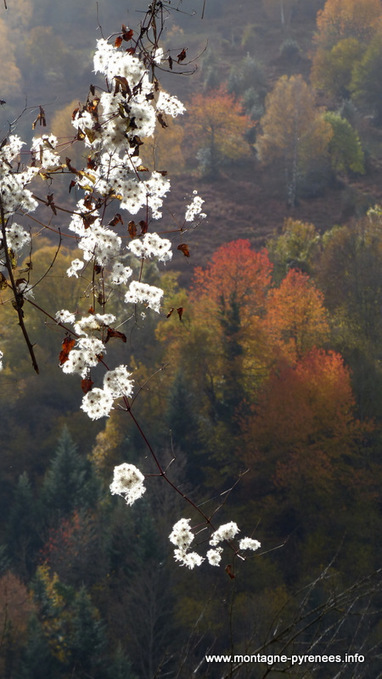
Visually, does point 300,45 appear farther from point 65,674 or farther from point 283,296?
point 65,674

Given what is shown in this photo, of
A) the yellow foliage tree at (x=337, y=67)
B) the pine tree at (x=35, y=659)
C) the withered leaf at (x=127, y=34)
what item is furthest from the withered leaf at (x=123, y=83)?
the yellow foliage tree at (x=337, y=67)

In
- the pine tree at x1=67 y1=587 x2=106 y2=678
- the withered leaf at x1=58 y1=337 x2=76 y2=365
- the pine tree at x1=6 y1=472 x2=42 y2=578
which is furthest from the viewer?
the pine tree at x1=6 y1=472 x2=42 y2=578

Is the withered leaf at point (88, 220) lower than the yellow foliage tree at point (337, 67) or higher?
lower

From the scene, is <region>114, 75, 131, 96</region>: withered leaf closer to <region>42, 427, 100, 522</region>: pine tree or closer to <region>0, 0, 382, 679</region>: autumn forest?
<region>0, 0, 382, 679</region>: autumn forest

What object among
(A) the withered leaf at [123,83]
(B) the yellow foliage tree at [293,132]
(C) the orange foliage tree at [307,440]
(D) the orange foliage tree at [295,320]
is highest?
(B) the yellow foliage tree at [293,132]

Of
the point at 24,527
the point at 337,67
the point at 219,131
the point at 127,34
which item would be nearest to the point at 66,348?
the point at 127,34

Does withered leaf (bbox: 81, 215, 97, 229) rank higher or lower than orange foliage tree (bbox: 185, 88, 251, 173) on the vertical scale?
lower

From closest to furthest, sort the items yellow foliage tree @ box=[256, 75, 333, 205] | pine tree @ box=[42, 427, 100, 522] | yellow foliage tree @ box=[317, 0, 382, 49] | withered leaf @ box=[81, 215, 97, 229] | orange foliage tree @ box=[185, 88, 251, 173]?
withered leaf @ box=[81, 215, 97, 229] < pine tree @ box=[42, 427, 100, 522] < yellow foliage tree @ box=[256, 75, 333, 205] < orange foliage tree @ box=[185, 88, 251, 173] < yellow foliage tree @ box=[317, 0, 382, 49]

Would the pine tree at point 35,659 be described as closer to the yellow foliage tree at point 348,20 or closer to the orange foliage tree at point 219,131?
the orange foliage tree at point 219,131

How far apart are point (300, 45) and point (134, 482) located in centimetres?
9283

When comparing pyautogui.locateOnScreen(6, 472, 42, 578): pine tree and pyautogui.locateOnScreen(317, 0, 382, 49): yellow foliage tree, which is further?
pyautogui.locateOnScreen(317, 0, 382, 49): yellow foliage tree

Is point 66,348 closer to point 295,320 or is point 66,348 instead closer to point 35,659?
point 35,659

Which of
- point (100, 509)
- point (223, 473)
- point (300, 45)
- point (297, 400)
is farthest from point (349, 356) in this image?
point (300, 45)

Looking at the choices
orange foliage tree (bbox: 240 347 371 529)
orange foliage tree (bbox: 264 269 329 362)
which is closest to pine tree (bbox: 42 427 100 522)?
orange foliage tree (bbox: 240 347 371 529)
